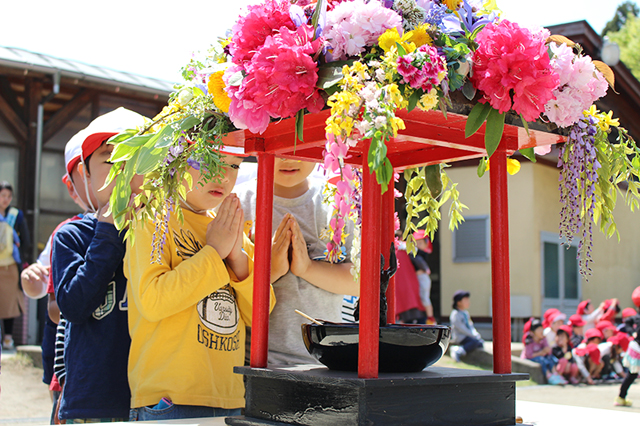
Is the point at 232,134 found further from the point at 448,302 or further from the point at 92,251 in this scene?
the point at 448,302

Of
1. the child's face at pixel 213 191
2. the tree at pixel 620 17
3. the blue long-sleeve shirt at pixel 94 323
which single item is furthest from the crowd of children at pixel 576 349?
the tree at pixel 620 17

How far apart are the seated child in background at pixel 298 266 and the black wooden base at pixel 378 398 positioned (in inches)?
16.8

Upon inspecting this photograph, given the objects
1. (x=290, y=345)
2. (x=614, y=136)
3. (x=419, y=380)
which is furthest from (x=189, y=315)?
(x=614, y=136)

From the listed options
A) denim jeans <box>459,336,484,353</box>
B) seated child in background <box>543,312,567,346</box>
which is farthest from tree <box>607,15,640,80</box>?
denim jeans <box>459,336,484,353</box>

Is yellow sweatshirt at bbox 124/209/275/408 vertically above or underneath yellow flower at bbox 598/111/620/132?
underneath

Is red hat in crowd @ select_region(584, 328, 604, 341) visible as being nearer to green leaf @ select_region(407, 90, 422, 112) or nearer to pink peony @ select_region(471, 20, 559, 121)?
pink peony @ select_region(471, 20, 559, 121)

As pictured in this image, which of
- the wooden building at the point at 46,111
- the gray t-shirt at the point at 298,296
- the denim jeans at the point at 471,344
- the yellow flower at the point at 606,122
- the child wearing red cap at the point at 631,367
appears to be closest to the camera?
the yellow flower at the point at 606,122

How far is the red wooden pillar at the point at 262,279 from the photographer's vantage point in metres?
1.65

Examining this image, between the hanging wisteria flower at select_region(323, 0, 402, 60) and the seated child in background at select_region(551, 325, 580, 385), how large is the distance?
8247 mm

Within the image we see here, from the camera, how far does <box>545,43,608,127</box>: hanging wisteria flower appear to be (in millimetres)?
1409

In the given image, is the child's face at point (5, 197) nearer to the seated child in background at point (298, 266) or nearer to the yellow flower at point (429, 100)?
the seated child in background at point (298, 266)

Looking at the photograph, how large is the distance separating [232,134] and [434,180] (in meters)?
0.62

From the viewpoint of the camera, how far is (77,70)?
8055 mm

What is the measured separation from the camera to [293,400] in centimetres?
150
